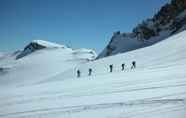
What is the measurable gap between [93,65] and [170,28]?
6987 cm

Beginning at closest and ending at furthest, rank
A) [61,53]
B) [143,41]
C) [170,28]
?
[170,28] → [143,41] → [61,53]

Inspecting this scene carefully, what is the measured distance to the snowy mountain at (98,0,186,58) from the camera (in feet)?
354

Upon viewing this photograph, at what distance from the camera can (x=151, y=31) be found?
11381 cm

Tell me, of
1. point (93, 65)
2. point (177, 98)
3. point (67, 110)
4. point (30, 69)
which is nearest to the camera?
point (177, 98)

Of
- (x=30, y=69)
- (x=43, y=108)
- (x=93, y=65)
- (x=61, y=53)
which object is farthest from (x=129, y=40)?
(x=43, y=108)

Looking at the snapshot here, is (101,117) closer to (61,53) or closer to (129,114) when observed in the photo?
(129,114)

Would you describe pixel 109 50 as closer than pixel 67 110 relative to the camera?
No

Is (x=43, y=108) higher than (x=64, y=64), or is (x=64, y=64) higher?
(x=64, y=64)

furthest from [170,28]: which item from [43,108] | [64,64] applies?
[43,108]

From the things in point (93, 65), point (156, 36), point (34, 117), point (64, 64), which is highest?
point (156, 36)

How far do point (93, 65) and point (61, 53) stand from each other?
422 feet

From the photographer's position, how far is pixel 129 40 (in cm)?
11581

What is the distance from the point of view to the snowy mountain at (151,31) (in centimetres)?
10797

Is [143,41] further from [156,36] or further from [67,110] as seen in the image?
[67,110]
